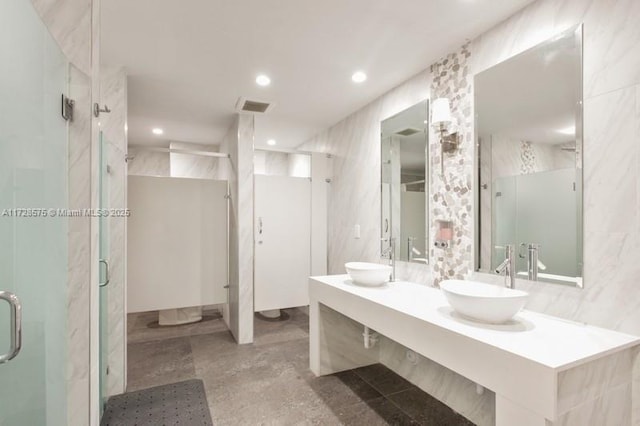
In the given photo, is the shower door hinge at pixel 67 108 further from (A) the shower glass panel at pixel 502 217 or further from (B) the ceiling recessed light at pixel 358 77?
(A) the shower glass panel at pixel 502 217

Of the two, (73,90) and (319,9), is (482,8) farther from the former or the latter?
(73,90)

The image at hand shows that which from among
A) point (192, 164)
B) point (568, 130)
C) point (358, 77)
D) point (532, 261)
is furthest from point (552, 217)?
point (192, 164)

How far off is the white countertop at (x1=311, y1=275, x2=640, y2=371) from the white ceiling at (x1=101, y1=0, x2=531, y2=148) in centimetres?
165

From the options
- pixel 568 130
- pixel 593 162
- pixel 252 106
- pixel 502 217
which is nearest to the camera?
pixel 593 162

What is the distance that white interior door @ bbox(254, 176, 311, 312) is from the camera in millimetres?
3826

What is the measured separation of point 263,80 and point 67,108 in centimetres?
162

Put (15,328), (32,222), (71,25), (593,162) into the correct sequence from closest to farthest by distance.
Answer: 1. (15,328)
2. (32,222)
3. (71,25)
4. (593,162)

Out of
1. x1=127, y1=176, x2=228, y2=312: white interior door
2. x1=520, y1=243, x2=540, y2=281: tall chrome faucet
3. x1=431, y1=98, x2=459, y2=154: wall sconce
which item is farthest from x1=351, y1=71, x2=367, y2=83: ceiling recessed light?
x1=127, y1=176, x2=228, y2=312: white interior door

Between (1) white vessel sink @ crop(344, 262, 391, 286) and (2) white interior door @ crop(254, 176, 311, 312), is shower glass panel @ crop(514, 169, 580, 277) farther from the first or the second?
(2) white interior door @ crop(254, 176, 311, 312)

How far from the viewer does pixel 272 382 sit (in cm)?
260

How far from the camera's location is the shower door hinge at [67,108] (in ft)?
4.46

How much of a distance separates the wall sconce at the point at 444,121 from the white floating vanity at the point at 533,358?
1049mm

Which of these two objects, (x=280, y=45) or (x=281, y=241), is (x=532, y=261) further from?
(x=281, y=241)

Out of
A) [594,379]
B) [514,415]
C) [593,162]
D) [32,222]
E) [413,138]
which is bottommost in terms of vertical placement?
[514,415]
